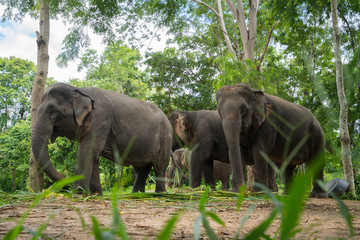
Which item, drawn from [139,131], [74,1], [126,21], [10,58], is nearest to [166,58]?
[126,21]

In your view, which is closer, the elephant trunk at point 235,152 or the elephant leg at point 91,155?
the elephant leg at point 91,155

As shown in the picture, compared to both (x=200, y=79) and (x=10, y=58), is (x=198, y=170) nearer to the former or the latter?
(x=200, y=79)

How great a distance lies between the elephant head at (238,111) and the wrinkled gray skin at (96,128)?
150 centimetres

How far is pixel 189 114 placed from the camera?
8750 mm

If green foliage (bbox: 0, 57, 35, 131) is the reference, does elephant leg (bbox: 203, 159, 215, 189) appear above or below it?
below

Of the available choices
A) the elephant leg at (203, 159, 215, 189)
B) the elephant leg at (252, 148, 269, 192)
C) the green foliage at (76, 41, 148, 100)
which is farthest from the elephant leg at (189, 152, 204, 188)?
the green foliage at (76, 41, 148, 100)

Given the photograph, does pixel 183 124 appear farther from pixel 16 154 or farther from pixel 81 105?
pixel 16 154

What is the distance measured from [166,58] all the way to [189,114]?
10.1 metres

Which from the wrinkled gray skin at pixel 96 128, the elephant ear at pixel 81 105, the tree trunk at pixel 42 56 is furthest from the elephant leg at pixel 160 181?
the tree trunk at pixel 42 56

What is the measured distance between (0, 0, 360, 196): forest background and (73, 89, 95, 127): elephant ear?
1009 mm

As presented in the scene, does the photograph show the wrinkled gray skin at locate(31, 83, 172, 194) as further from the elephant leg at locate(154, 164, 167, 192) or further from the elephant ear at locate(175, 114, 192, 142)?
the elephant ear at locate(175, 114, 192, 142)

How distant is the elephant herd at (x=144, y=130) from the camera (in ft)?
17.3

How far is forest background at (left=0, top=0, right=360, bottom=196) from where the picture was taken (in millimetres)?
9438

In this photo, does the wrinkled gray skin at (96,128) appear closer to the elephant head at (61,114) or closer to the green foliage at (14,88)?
the elephant head at (61,114)
